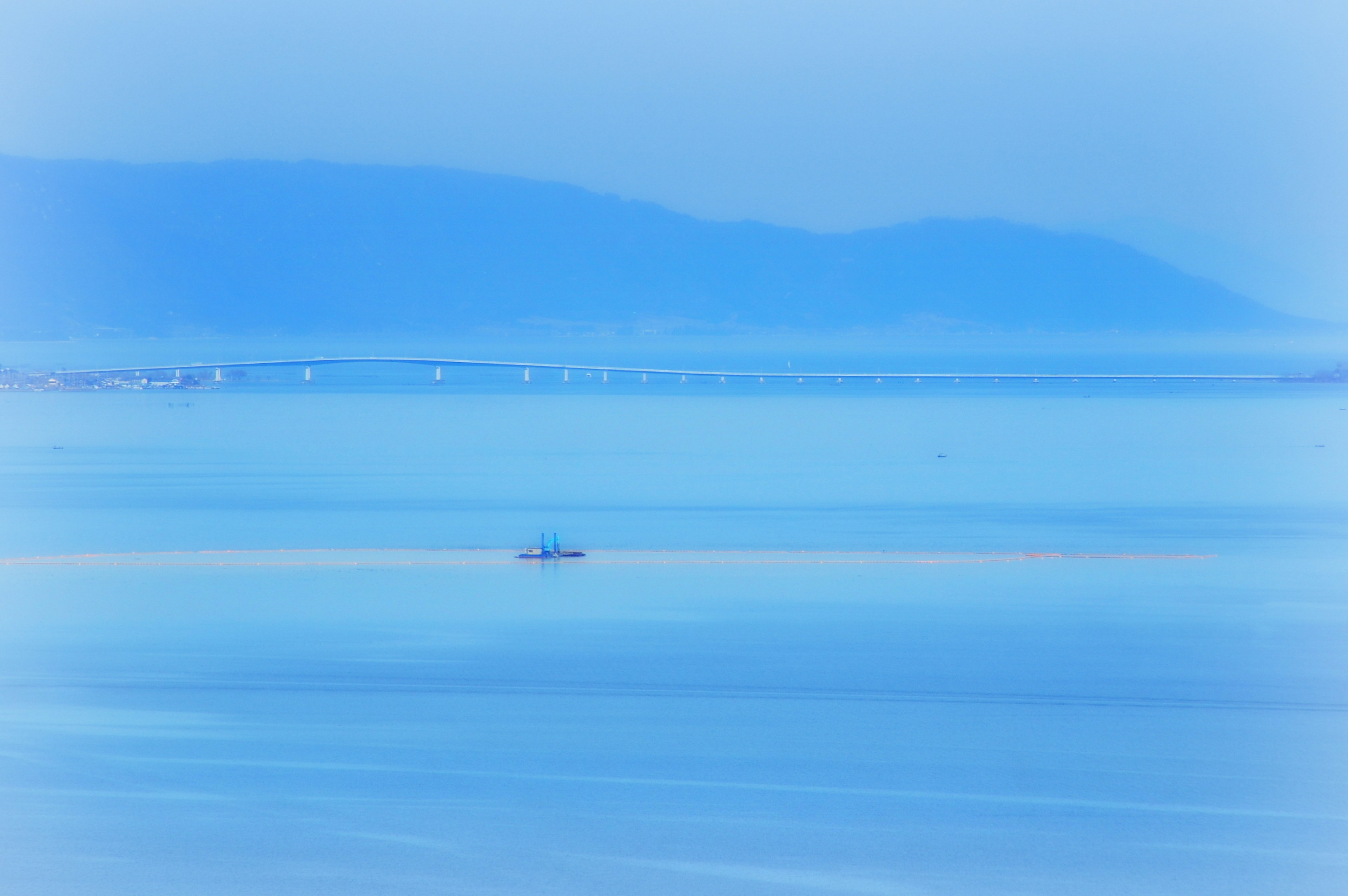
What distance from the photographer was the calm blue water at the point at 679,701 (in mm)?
7996

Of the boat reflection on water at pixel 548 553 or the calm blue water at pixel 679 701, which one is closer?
the calm blue water at pixel 679 701

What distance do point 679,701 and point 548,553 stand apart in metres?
6.89

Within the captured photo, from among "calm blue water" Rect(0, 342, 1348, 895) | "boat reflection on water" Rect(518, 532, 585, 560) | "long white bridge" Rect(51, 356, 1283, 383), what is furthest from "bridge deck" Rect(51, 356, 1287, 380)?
"boat reflection on water" Rect(518, 532, 585, 560)

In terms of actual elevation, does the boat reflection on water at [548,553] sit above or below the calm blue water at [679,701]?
above

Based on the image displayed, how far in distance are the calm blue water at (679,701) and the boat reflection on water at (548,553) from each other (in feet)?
2.75

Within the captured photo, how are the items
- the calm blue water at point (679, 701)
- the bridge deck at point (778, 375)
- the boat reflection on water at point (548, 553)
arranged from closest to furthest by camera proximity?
the calm blue water at point (679, 701) < the boat reflection on water at point (548, 553) < the bridge deck at point (778, 375)

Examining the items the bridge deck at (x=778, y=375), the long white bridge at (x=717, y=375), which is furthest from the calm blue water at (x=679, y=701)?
the long white bridge at (x=717, y=375)

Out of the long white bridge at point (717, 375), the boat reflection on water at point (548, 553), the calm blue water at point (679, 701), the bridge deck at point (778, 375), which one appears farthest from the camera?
the long white bridge at point (717, 375)

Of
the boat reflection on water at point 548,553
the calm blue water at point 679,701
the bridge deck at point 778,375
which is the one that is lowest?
the calm blue water at point 679,701

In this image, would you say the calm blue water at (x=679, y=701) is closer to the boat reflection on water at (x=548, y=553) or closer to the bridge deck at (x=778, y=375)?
the boat reflection on water at (x=548, y=553)

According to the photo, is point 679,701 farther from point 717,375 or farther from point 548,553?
point 717,375

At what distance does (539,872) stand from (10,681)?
550 centimetres

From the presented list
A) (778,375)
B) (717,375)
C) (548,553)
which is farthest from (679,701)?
(778,375)

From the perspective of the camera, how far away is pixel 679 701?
36.1 ft
